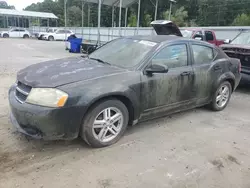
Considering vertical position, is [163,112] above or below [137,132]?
above

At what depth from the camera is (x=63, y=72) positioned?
3.31 meters

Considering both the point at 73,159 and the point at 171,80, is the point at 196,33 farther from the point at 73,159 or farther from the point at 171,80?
the point at 73,159

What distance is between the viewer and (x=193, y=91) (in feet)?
14.3

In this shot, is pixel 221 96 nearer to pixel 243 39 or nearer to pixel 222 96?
pixel 222 96

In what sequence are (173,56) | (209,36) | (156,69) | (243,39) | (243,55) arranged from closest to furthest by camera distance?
1. (156,69)
2. (173,56)
3. (243,55)
4. (243,39)
5. (209,36)

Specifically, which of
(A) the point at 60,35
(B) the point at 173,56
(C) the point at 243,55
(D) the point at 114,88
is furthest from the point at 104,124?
(A) the point at 60,35

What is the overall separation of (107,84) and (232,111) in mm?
3383

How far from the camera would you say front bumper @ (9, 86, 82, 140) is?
2805mm

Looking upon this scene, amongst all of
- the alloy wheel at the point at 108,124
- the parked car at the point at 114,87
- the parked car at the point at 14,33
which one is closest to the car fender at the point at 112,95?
the parked car at the point at 114,87

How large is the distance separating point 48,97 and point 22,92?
50cm

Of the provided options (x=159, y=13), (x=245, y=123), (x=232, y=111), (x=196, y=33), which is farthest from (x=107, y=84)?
(x=159, y=13)

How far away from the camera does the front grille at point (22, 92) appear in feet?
9.99

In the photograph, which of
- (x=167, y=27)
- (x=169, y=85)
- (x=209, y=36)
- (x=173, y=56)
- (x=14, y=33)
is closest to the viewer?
(x=169, y=85)

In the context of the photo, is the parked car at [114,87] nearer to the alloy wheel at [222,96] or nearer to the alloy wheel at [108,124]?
the alloy wheel at [108,124]
